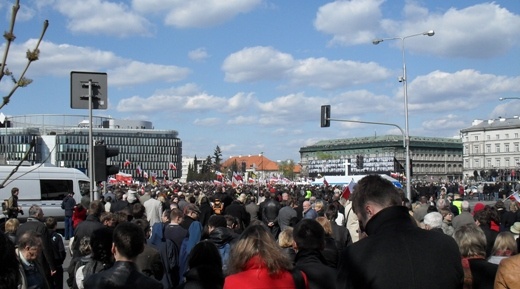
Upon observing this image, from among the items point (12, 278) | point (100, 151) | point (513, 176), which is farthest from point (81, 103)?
point (513, 176)

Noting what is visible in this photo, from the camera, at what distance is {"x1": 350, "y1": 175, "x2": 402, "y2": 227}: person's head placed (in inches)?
142

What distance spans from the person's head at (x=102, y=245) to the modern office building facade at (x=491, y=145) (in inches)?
5809

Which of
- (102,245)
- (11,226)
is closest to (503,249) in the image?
(102,245)

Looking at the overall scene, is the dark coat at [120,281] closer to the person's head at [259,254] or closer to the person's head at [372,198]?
the person's head at [259,254]

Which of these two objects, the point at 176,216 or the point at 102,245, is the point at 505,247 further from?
the point at 176,216

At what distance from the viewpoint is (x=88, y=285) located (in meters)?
4.68

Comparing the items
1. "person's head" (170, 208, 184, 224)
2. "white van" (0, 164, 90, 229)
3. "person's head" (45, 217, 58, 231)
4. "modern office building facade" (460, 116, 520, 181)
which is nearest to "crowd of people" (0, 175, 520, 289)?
"person's head" (45, 217, 58, 231)

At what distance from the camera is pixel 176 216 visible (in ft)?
32.1

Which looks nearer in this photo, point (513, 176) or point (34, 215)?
point (34, 215)

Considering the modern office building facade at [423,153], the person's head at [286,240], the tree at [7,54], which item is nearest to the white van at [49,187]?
the person's head at [286,240]

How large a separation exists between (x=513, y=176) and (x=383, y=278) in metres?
113

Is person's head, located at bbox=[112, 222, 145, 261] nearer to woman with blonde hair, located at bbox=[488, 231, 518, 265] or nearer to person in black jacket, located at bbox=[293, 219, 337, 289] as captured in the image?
person in black jacket, located at bbox=[293, 219, 337, 289]

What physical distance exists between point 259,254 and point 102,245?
2187 millimetres

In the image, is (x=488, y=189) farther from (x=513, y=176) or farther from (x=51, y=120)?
(x=51, y=120)
